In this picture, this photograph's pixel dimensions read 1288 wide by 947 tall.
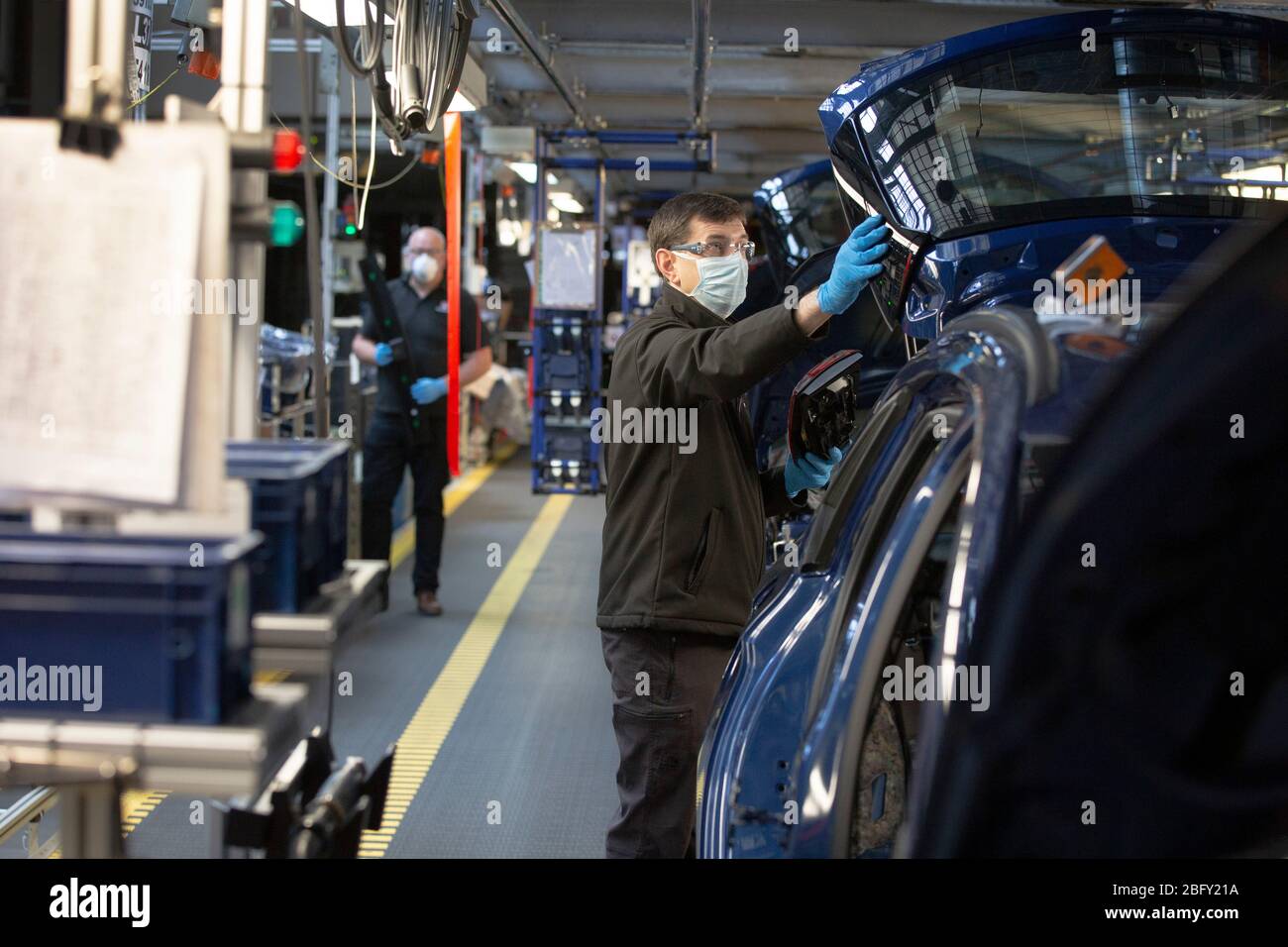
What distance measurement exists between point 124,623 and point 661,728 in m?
1.86

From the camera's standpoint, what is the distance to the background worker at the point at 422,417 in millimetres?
7273

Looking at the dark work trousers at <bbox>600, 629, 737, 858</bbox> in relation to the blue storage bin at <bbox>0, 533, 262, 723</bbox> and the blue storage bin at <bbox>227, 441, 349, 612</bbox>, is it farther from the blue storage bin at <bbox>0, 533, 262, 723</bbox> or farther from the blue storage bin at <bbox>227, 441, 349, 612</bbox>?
the blue storage bin at <bbox>0, 533, 262, 723</bbox>

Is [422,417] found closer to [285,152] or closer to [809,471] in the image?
[809,471]

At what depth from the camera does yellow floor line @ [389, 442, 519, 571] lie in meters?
9.41

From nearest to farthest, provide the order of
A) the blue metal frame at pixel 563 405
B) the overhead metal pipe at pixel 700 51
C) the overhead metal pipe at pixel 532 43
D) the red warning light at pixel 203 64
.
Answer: the red warning light at pixel 203 64, the overhead metal pipe at pixel 532 43, the overhead metal pipe at pixel 700 51, the blue metal frame at pixel 563 405

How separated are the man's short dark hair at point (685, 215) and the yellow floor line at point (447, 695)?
1819 millimetres

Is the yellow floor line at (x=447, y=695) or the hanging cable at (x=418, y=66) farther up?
the hanging cable at (x=418, y=66)

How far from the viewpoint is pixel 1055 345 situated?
162 cm

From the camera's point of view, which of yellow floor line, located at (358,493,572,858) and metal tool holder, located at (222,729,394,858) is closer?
metal tool holder, located at (222,729,394,858)

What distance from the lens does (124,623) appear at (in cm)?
150

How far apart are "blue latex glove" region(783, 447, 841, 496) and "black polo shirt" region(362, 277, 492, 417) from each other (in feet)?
13.1

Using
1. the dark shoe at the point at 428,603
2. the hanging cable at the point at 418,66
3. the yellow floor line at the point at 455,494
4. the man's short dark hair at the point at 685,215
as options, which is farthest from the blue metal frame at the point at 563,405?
the man's short dark hair at the point at 685,215

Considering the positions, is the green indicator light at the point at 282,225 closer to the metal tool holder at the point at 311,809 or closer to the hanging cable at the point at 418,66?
the metal tool holder at the point at 311,809

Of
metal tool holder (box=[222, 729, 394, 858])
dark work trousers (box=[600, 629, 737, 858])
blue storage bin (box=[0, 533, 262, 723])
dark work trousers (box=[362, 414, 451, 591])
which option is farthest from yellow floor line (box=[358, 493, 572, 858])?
blue storage bin (box=[0, 533, 262, 723])
